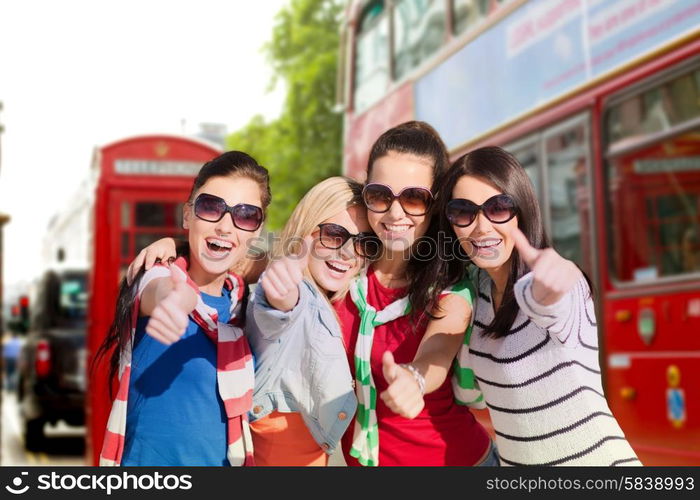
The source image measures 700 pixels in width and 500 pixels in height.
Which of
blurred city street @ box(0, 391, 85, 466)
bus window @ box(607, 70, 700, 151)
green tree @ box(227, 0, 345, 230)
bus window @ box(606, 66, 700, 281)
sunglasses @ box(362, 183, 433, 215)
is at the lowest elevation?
blurred city street @ box(0, 391, 85, 466)

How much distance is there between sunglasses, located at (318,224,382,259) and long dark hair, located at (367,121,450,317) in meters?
0.09

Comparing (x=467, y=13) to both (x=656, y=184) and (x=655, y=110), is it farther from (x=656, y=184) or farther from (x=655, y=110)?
(x=656, y=184)

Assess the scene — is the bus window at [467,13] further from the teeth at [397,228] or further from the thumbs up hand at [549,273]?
the thumbs up hand at [549,273]

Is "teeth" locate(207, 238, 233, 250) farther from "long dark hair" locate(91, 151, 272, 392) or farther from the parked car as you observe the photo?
the parked car

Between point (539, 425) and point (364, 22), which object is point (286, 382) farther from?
point (364, 22)

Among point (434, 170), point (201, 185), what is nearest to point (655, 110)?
point (434, 170)

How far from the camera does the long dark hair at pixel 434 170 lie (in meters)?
2.09

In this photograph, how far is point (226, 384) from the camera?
76.7 inches

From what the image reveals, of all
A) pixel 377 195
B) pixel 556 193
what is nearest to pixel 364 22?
pixel 556 193

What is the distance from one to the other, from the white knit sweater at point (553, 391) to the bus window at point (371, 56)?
586cm

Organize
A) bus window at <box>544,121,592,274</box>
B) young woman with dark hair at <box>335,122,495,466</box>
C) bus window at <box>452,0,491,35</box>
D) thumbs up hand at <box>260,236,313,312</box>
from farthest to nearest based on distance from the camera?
bus window at <box>452,0,491,35</box>, bus window at <box>544,121,592,274</box>, young woman with dark hair at <box>335,122,495,466</box>, thumbs up hand at <box>260,236,313,312</box>

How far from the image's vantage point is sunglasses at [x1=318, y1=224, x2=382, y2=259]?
208cm

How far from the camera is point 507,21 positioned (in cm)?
577

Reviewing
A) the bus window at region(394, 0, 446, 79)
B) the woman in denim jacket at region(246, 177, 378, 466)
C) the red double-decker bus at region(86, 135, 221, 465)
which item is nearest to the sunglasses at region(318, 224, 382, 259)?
the woman in denim jacket at region(246, 177, 378, 466)
